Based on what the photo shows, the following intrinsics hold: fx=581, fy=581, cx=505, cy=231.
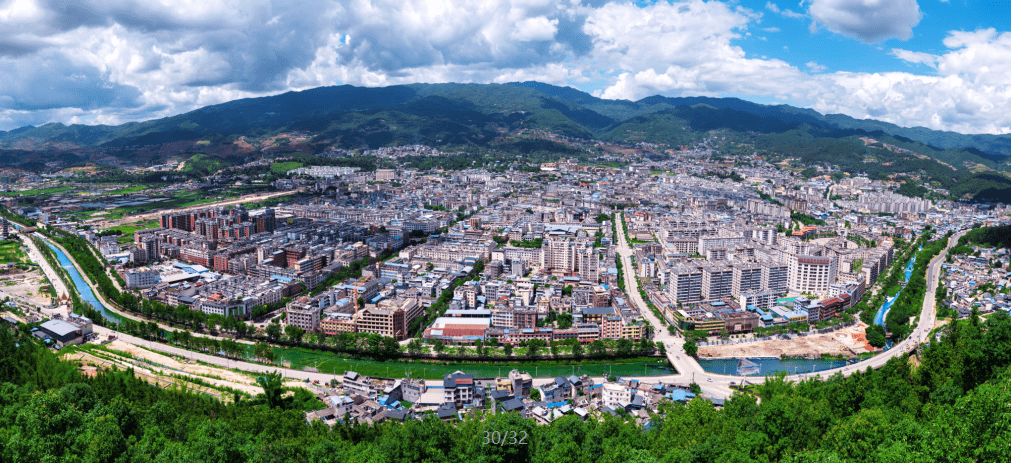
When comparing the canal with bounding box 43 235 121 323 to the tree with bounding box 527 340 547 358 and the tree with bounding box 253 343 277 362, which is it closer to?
the tree with bounding box 253 343 277 362

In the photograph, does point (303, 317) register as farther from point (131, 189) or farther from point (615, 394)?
point (131, 189)

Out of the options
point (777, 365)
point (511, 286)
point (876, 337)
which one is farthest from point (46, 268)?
point (876, 337)

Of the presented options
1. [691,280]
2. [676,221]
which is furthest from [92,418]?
[676,221]

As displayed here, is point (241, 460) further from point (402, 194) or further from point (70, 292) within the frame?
point (402, 194)

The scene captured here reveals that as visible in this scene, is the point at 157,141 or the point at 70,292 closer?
the point at 70,292

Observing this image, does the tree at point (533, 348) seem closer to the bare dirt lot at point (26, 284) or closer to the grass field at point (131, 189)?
the bare dirt lot at point (26, 284)

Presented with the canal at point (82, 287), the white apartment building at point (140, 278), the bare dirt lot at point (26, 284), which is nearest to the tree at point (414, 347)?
the canal at point (82, 287)
